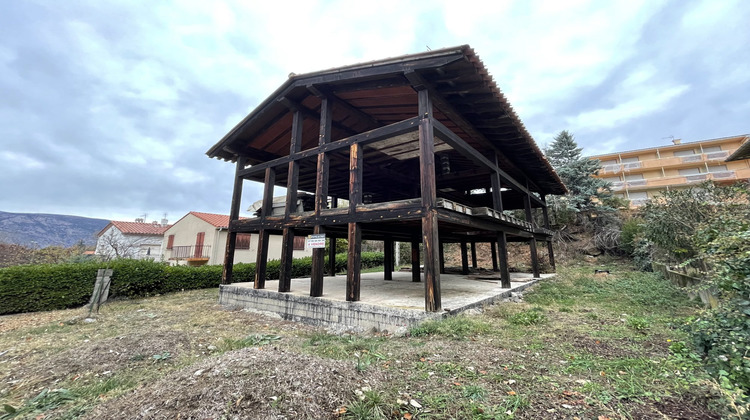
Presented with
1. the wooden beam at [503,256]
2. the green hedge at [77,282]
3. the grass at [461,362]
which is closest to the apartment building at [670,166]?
the wooden beam at [503,256]

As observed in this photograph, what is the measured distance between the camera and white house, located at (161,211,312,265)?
18891 millimetres

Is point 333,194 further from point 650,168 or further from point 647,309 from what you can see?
point 650,168

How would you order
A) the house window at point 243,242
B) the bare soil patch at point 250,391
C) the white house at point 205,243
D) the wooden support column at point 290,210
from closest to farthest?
1. the bare soil patch at point 250,391
2. the wooden support column at point 290,210
3. the white house at point 205,243
4. the house window at point 243,242

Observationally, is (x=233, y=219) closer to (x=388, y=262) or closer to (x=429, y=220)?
(x=388, y=262)

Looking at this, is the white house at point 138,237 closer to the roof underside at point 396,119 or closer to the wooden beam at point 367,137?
the roof underside at point 396,119

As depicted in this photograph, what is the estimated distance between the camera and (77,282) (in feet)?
29.5

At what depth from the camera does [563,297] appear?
694 cm

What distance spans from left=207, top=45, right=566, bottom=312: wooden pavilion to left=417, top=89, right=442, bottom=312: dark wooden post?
0.06ft

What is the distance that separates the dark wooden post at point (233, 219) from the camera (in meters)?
8.83

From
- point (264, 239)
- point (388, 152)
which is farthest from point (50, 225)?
point (388, 152)

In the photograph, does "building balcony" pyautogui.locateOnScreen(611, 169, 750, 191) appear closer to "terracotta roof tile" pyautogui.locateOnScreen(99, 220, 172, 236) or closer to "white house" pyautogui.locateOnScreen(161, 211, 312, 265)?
"white house" pyautogui.locateOnScreen(161, 211, 312, 265)

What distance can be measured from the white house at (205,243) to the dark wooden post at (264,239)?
11.8m

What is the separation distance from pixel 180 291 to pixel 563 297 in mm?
13196

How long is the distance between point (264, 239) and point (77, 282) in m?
6.56
